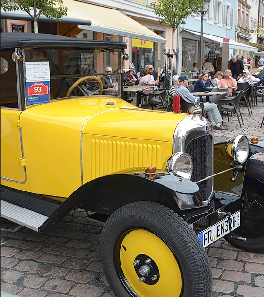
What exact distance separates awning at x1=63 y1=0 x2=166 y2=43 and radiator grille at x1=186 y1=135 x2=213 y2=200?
8506 mm

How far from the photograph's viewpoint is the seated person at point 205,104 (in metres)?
8.46

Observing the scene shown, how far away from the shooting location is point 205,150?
3.12 m

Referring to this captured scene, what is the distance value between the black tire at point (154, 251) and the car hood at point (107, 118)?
0.59 metres

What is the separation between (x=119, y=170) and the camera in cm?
298

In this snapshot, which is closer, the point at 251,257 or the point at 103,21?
the point at 251,257

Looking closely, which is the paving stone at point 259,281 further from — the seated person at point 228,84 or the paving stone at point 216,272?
the seated person at point 228,84

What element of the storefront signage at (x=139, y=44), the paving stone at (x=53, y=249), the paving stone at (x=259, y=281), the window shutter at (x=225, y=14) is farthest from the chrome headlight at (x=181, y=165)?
the window shutter at (x=225, y=14)

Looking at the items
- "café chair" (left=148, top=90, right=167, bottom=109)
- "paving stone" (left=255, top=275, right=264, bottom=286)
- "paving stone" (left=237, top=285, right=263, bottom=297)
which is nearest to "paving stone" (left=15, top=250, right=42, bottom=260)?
"paving stone" (left=237, top=285, right=263, bottom=297)

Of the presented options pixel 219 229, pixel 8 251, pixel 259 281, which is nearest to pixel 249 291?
pixel 259 281

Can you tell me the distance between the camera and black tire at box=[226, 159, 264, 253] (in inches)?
136

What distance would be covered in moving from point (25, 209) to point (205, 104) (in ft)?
20.0

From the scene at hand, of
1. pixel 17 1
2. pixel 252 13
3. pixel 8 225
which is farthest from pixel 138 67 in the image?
pixel 252 13

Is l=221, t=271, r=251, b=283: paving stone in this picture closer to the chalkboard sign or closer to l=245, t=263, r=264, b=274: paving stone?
l=245, t=263, r=264, b=274: paving stone

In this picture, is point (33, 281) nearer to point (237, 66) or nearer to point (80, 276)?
point (80, 276)
